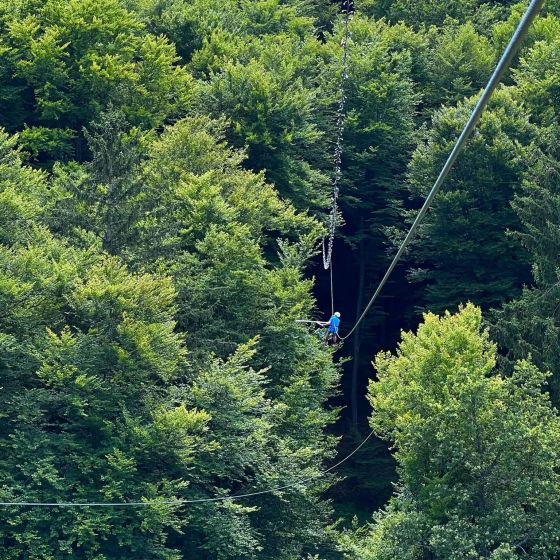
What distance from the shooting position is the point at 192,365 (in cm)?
2833

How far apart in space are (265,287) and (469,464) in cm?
957

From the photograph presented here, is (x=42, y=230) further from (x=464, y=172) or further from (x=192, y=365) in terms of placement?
(x=464, y=172)

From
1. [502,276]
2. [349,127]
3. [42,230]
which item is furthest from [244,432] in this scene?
[349,127]

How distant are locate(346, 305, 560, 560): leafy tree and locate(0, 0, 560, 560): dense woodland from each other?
64mm

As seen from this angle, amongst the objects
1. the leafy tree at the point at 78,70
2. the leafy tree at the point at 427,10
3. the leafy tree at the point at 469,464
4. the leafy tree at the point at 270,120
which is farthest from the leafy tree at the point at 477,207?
the leafy tree at the point at 427,10

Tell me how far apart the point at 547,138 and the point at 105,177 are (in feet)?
49.9

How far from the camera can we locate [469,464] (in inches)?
943

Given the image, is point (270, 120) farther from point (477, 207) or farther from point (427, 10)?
point (427, 10)

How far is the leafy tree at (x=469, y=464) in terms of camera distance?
23172mm

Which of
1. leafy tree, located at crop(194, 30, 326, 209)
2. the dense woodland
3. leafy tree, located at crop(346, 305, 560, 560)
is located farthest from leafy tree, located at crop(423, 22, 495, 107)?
leafy tree, located at crop(346, 305, 560, 560)

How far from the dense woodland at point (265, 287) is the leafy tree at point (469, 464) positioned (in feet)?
0.21

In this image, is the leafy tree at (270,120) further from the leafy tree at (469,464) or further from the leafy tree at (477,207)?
the leafy tree at (469,464)

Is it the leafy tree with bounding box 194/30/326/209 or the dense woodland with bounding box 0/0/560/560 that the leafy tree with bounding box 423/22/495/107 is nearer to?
the dense woodland with bounding box 0/0/560/560

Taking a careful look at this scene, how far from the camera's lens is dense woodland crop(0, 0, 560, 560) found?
24625mm
